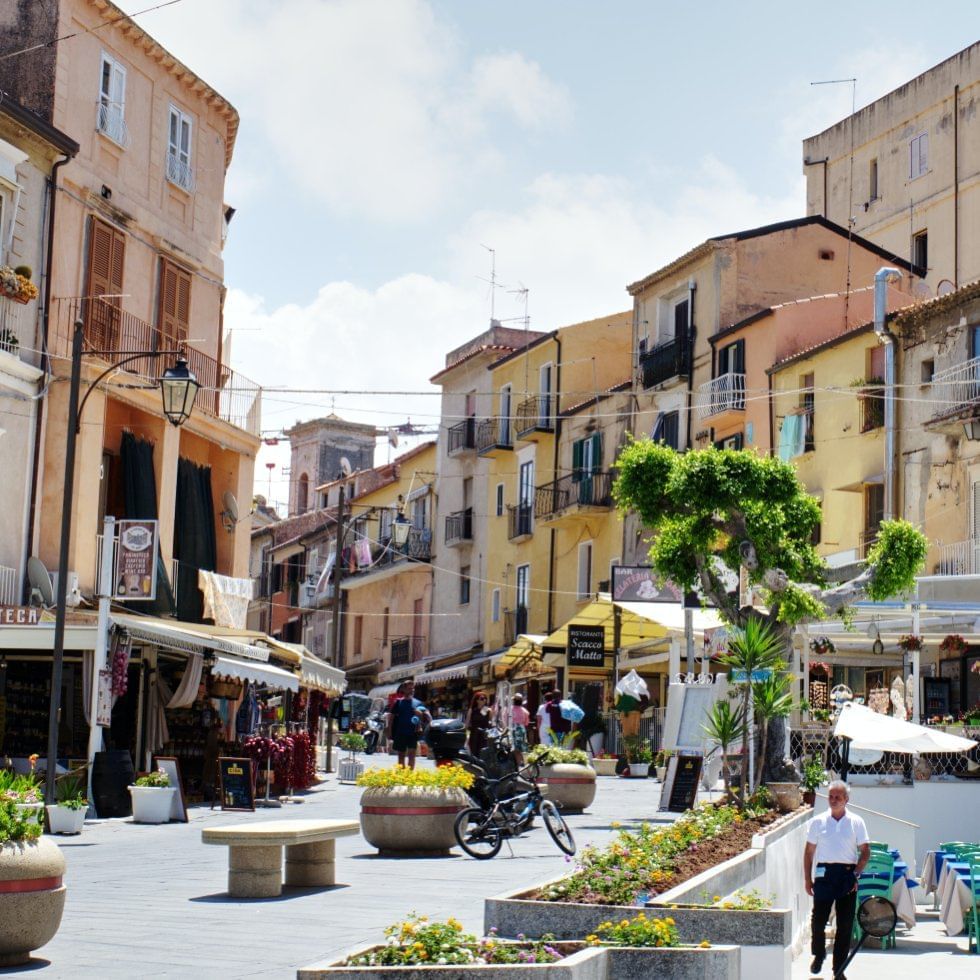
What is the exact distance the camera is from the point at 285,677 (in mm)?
A: 27156

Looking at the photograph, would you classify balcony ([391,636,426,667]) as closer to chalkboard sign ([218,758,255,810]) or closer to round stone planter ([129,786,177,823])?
chalkboard sign ([218,758,255,810])

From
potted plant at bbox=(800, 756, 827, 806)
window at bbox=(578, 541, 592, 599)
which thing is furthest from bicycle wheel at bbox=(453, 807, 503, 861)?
window at bbox=(578, 541, 592, 599)

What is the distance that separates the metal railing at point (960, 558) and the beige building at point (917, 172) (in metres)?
10.2

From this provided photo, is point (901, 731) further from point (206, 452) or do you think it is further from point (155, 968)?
point (206, 452)

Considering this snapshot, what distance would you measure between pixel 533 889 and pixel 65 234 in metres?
20.7

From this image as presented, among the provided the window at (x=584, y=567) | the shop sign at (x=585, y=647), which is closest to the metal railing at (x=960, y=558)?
the shop sign at (x=585, y=647)

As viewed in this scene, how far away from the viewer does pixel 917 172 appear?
4550 cm

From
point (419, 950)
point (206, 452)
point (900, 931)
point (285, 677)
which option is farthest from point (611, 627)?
point (419, 950)

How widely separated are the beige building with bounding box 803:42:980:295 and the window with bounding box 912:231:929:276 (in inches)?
1.1

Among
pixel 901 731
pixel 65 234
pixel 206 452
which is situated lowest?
pixel 901 731

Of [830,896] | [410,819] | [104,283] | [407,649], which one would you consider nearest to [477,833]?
[410,819]

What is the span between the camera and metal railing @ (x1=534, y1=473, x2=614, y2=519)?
161 ft

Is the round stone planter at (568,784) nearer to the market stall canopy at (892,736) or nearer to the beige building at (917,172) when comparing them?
the market stall canopy at (892,736)

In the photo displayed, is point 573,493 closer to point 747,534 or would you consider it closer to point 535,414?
point 535,414
